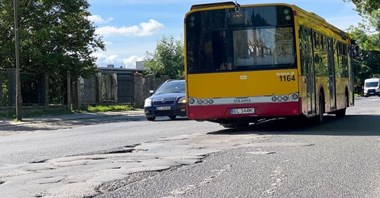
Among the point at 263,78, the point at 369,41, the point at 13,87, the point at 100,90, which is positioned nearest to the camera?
the point at 263,78

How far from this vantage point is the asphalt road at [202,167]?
7.19m

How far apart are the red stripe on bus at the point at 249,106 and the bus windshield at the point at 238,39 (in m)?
0.90

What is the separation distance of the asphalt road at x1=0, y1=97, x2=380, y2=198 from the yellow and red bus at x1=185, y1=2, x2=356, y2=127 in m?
1.07

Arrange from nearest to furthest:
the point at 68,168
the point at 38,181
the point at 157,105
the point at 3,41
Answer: the point at 38,181, the point at 68,168, the point at 157,105, the point at 3,41

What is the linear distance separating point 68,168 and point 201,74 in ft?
20.2

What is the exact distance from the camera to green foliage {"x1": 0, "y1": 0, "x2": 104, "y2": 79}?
3288 cm

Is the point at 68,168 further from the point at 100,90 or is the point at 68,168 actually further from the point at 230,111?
the point at 100,90

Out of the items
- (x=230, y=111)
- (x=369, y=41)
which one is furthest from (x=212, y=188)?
(x=369, y=41)

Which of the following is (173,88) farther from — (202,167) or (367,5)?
(202,167)

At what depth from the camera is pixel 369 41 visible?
57.4m

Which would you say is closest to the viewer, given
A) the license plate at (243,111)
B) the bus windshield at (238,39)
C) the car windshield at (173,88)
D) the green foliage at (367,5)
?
the bus windshield at (238,39)

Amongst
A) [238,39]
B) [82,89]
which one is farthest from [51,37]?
[238,39]

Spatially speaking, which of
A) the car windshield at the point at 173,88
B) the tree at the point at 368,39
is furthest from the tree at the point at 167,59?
the car windshield at the point at 173,88

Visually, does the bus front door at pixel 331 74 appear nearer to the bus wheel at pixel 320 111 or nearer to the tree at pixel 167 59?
the bus wheel at pixel 320 111
